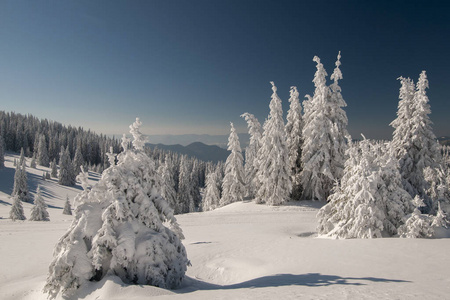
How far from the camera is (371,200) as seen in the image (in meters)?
14.0

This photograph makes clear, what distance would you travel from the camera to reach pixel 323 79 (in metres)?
26.5

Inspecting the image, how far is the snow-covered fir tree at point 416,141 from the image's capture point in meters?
21.0

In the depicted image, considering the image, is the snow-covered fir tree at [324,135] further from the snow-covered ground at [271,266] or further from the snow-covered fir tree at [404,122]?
the snow-covered ground at [271,266]

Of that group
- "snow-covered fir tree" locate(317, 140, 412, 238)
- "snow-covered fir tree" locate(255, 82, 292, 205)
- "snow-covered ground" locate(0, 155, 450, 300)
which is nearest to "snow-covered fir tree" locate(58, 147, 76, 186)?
"snow-covered ground" locate(0, 155, 450, 300)

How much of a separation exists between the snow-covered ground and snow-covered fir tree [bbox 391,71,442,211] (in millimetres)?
10255

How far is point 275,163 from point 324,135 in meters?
6.10

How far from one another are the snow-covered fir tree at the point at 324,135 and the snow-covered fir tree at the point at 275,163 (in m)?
2.41

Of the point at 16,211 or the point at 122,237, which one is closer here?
the point at 122,237

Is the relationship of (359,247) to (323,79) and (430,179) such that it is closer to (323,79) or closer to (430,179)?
(430,179)

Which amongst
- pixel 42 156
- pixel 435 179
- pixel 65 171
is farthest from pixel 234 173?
pixel 42 156

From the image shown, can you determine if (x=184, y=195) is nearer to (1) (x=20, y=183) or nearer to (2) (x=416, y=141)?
(1) (x=20, y=183)

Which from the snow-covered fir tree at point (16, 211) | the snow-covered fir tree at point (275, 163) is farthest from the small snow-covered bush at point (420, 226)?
the snow-covered fir tree at point (16, 211)

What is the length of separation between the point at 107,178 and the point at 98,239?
1.91 meters

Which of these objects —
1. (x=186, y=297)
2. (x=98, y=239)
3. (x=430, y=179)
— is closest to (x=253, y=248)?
(x=186, y=297)
